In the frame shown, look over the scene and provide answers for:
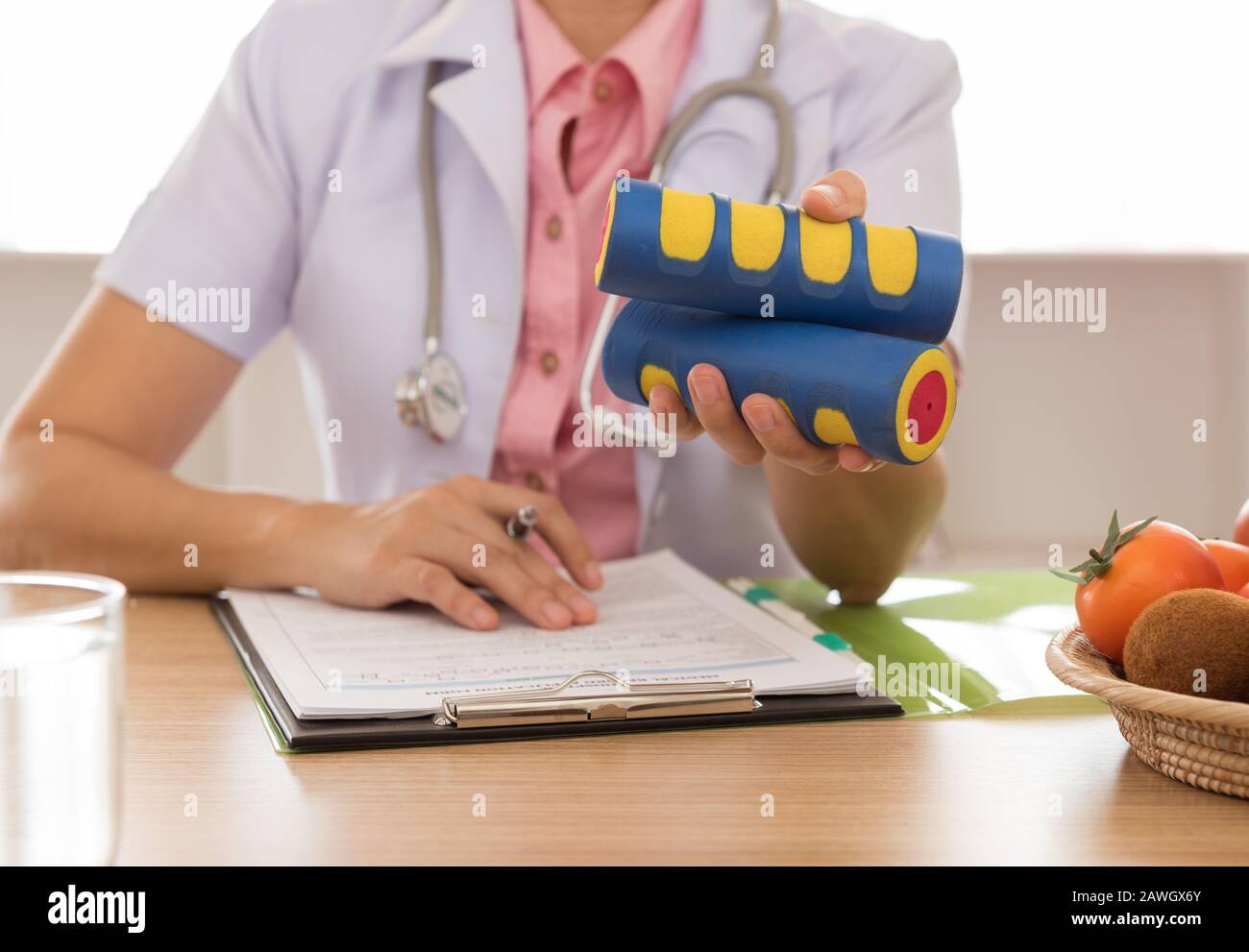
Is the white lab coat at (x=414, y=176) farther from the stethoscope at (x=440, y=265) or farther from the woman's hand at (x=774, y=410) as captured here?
the woman's hand at (x=774, y=410)

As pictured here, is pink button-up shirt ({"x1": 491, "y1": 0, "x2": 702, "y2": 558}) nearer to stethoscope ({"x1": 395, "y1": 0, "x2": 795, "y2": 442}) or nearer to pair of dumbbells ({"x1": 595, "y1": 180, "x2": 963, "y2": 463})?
stethoscope ({"x1": 395, "y1": 0, "x2": 795, "y2": 442})

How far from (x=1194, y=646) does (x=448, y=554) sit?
0.39 meters

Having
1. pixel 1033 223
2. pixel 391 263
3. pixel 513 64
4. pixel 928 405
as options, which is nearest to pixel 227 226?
pixel 391 263

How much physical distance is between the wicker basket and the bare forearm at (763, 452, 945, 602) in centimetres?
32

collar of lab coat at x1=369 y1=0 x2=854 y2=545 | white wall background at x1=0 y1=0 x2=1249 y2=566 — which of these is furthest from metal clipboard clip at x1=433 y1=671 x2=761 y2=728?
white wall background at x1=0 y1=0 x2=1249 y2=566

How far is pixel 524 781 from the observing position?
47 cm

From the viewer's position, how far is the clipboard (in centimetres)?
51

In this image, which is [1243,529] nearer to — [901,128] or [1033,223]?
[901,128]

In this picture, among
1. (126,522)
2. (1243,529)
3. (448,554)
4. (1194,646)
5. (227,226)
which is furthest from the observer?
(227,226)

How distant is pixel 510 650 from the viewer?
0.63 meters

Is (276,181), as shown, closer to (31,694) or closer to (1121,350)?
(31,694)

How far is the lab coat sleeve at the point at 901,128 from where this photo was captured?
98 cm

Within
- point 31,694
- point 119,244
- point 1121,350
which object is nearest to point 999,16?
point 1121,350
